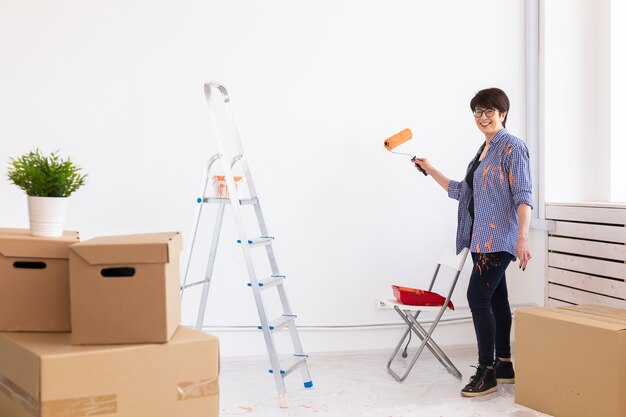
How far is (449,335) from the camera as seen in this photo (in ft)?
14.0

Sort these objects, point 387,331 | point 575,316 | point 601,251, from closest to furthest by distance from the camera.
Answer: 1. point 575,316
2. point 601,251
3. point 387,331

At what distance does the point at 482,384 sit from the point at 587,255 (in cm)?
96

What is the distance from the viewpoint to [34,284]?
2.28 metres

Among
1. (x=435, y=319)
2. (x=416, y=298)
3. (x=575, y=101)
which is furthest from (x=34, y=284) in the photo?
(x=575, y=101)

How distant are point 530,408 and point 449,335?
1.14m

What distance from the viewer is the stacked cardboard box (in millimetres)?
2053

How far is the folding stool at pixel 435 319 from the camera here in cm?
369

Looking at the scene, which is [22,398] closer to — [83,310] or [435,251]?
[83,310]

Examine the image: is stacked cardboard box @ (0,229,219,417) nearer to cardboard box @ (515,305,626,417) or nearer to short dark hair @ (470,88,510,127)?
cardboard box @ (515,305,626,417)

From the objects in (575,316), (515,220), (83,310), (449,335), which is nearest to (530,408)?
(575,316)

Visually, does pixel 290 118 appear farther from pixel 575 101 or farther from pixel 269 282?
pixel 575 101

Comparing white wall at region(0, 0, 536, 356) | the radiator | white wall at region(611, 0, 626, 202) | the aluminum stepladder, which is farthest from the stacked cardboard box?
white wall at region(611, 0, 626, 202)

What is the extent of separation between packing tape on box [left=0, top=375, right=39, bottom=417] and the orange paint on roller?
7.50 ft

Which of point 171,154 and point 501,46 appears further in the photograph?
point 501,46
